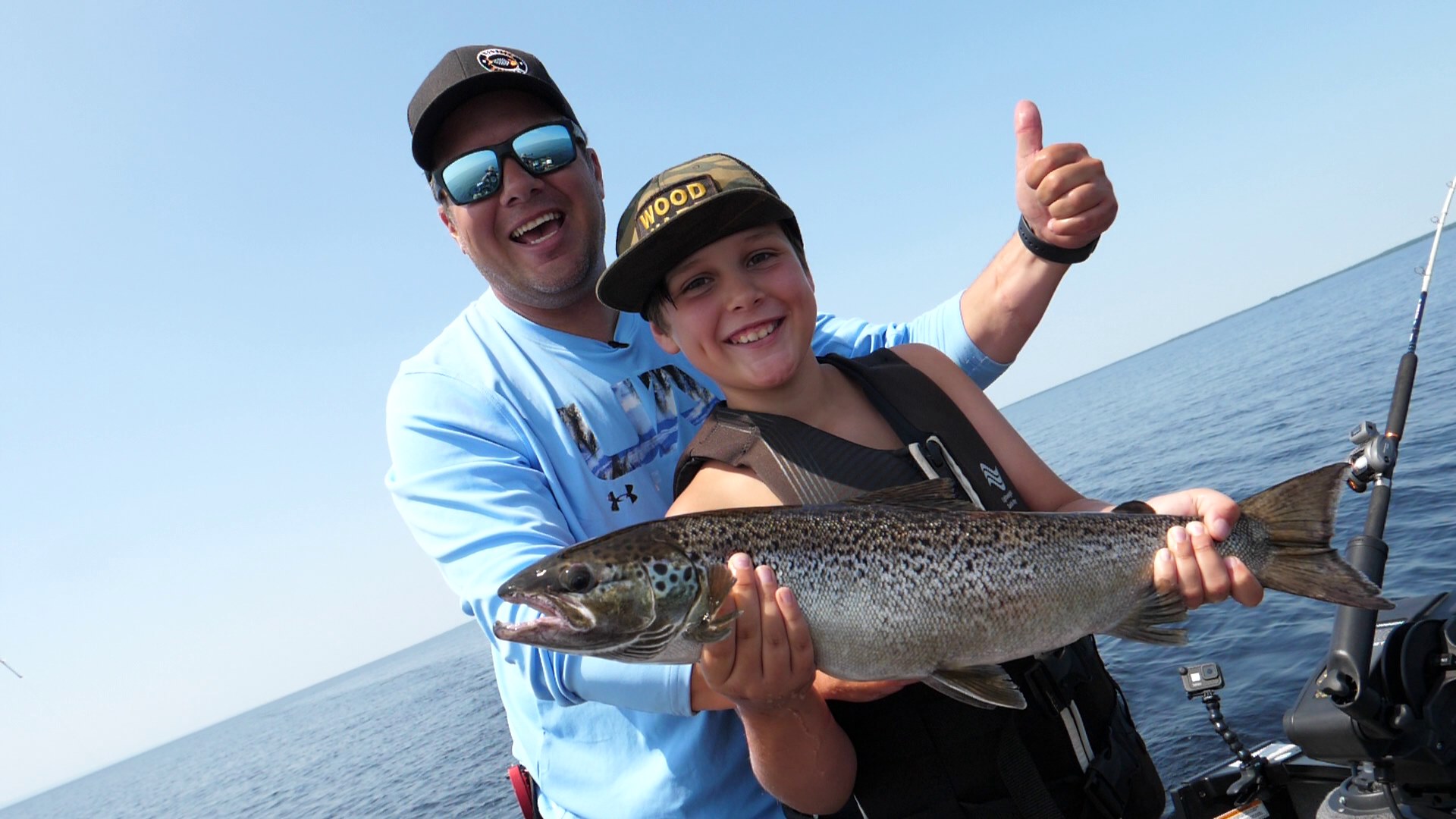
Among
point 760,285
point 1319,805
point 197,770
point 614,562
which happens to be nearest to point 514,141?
point 760,285

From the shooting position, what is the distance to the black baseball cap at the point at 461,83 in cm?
434

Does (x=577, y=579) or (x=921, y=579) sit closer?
(x=577, y=579)

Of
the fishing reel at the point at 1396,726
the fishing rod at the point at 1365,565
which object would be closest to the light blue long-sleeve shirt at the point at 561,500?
the fishing rod at the point at 1365,565

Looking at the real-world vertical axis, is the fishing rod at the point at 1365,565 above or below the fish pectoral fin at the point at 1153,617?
below

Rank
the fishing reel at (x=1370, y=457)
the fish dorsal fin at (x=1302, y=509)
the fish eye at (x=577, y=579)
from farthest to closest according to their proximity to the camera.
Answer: the fishing reel at (x=1370, y=457) < the fish dorsal fin at (x=1302, y=509) < the fish eye at (x=577, y=579)

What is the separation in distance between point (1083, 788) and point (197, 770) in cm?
13431

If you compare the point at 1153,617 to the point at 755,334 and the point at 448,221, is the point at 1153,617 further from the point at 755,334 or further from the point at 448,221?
the point at 448,221

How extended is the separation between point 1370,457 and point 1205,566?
12.9 ft

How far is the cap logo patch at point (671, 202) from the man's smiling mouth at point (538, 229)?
3.04ft

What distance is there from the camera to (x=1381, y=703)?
5.20 meters

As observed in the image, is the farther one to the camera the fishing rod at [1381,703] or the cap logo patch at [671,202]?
the fishing rod at [1381,703]

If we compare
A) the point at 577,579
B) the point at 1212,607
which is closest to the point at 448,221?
the point at 577,579

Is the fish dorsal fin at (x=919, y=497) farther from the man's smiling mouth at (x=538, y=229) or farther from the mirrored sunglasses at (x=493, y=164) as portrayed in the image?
the mirrored sunglasses at (x=493, y=164)

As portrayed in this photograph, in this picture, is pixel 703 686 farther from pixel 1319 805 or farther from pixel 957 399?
pixel 1319 805
